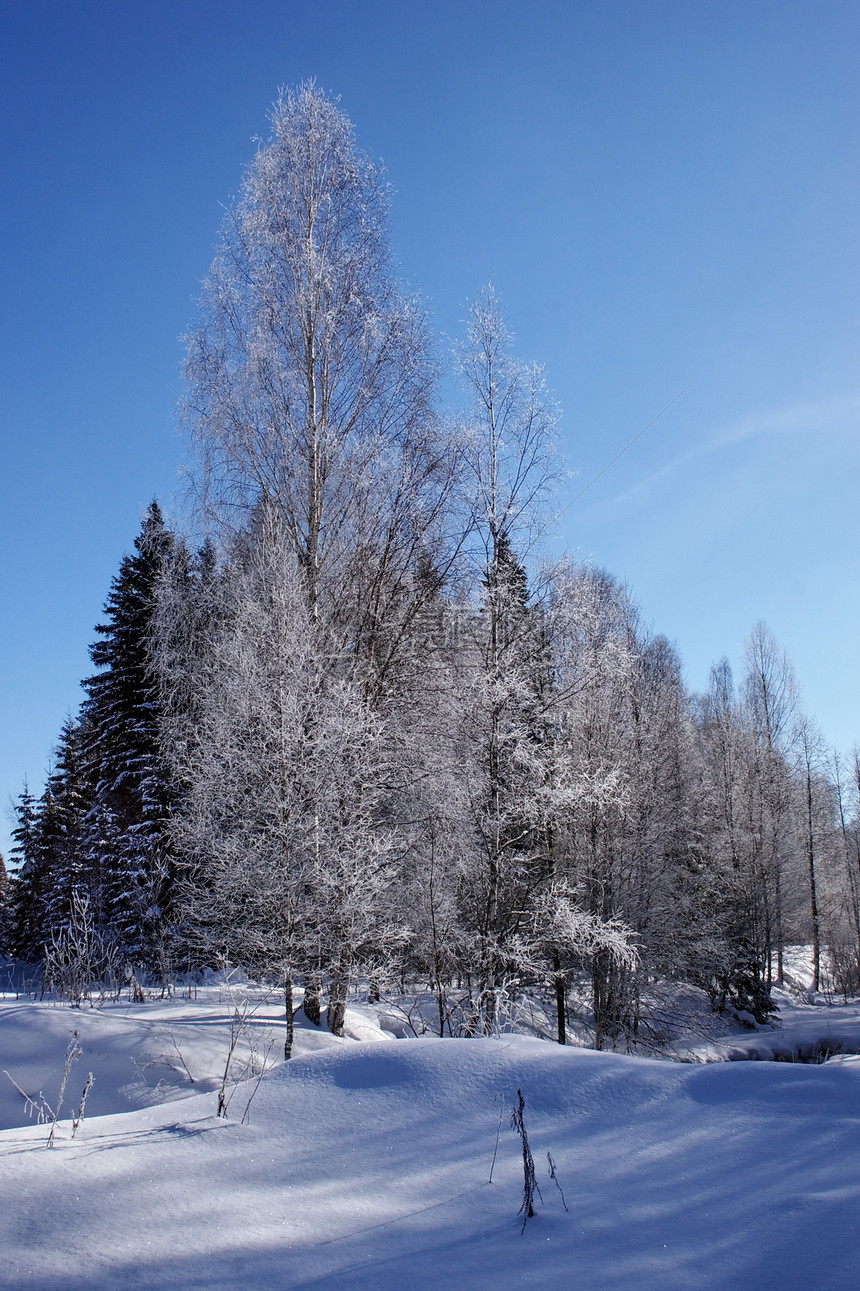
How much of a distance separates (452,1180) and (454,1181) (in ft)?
0.05

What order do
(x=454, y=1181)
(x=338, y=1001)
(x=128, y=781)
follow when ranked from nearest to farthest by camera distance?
(x=454, y=1181)
(x=338, y=1001)
(x=128, y=781)

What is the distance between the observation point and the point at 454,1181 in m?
3.10

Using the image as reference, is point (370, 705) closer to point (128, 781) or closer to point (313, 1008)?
point (313, 1008)

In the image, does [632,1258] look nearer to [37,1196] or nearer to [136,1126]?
[37,1196]

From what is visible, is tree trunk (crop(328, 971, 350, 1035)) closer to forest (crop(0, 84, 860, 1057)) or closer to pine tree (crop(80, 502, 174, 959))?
forest (crop(0, 84, 860, 1057))

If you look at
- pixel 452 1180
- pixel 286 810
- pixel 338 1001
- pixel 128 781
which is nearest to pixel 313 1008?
pixel 338 1001

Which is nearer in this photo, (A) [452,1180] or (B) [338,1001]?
(A) [452,1180]

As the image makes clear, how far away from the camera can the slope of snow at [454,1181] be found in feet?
8.07

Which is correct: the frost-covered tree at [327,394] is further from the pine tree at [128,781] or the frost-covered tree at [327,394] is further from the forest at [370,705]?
the pine tree at [128,781]

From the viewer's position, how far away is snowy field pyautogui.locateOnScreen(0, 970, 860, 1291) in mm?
2463

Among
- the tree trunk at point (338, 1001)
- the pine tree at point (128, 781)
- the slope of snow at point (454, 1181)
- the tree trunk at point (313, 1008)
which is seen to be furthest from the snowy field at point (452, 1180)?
the pine tree at point (128, 781)

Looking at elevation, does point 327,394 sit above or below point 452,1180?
above

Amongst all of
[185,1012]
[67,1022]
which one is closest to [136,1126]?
[67,1022]

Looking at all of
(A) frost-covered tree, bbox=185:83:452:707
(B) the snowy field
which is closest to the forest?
(A) frost-covered tree, bbox=185:83:452:707
